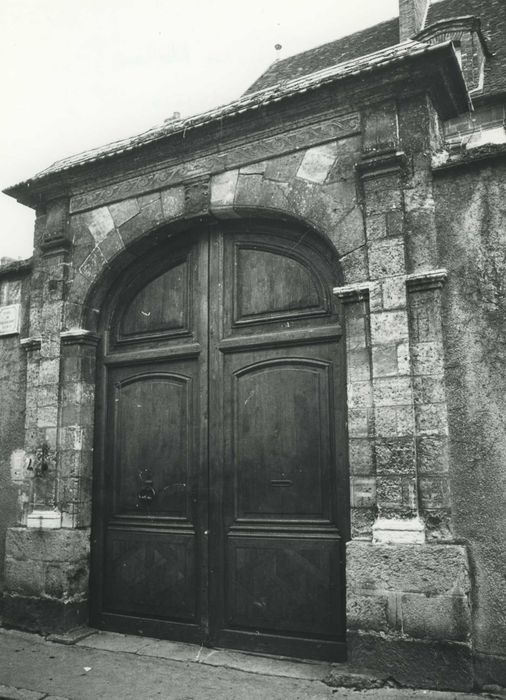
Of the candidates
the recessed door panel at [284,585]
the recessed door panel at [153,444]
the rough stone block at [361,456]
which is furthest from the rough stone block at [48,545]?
the rough stone block at [361,456]

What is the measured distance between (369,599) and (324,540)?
0.58 m

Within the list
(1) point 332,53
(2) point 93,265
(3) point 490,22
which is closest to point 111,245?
(2) point 93,265

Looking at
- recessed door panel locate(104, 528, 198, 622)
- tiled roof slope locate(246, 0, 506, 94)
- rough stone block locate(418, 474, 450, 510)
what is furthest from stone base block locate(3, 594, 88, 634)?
tiled roof slope locate(246, 0, 506, 94)

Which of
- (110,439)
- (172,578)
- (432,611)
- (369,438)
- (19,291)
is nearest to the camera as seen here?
(432,611)

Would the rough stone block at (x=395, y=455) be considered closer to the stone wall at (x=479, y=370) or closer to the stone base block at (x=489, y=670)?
the stone wall at (x=479, y=370)

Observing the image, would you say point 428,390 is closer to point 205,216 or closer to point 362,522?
point 362,522

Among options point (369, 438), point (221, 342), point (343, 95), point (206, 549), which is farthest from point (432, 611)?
point (343, 95)

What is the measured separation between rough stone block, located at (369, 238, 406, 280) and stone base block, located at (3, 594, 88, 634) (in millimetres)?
3420

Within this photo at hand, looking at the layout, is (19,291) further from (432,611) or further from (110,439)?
(432,611)

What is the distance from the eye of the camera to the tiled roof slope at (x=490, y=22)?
8.89m

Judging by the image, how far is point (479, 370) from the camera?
372 centimetres

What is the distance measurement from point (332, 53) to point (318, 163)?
6.89m

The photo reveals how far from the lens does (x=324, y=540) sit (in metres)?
4.14

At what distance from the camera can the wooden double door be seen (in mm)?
4227
